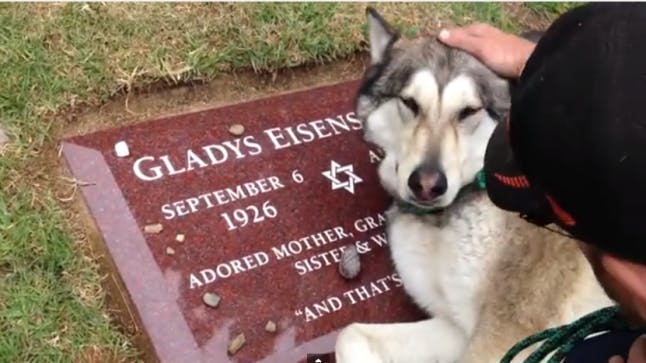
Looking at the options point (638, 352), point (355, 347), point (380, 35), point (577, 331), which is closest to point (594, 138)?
point (638, 352)

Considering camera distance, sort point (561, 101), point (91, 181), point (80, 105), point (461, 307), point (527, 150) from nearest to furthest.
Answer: point (561, 101), point (527, 150), point (461, 307), point (91, 181), point (80, 105)

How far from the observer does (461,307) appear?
341 centimetres

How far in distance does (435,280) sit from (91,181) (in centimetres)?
129

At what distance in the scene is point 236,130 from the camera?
13.0ft

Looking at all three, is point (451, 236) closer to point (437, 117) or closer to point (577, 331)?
point (437, 117)

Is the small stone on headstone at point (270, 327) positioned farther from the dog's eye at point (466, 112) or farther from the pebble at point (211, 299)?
the dog's eye at point (466, 112)

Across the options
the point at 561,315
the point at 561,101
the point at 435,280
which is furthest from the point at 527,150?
the point at 435,280

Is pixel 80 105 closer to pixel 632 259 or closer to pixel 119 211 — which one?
pixel 119 211

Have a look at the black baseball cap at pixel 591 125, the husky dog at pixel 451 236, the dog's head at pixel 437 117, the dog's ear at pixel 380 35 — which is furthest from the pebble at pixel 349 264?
the black baseball cap at pixel 591 125

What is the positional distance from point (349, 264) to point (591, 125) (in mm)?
2305

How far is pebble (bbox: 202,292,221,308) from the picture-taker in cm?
342

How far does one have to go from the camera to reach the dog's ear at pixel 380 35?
3.81 metres

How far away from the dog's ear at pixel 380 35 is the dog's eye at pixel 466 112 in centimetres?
45

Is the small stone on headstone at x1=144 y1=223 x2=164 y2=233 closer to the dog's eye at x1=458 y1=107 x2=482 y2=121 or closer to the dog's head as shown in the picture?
the dog's head
